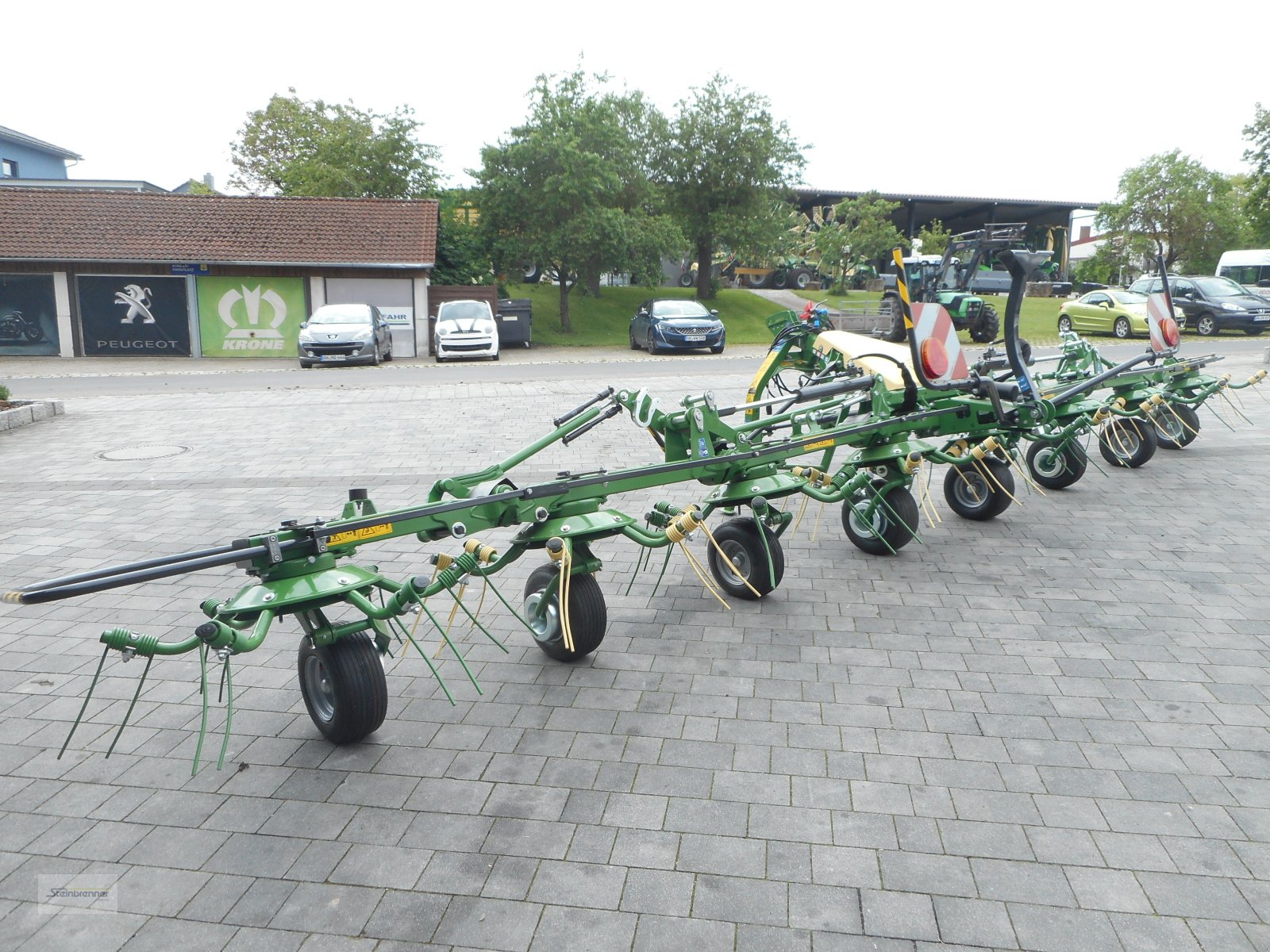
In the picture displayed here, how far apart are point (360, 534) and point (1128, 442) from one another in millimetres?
8961

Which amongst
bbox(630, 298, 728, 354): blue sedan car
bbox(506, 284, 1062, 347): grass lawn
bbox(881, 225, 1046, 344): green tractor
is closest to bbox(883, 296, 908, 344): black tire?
bbox(881, 225, 1046, 344): green tractor

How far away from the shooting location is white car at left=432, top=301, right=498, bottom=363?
24609 mm

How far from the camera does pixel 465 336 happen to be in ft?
81.1

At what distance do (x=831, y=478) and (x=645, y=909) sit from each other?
4.33 meters

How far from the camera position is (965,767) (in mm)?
4145

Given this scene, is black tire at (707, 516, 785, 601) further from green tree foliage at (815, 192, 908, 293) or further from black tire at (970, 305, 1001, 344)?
green tree foliage at (815, 192, 908, 293)

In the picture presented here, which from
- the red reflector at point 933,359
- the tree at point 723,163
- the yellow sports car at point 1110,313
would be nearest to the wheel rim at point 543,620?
the red reflector at point 933,359

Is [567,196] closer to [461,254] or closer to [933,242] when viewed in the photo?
[461,254]

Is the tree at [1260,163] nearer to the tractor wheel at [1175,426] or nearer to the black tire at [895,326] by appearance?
the black tire at [895,326]

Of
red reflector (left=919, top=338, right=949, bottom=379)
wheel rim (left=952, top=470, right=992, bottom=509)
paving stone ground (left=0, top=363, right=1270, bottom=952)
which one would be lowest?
paving stone ground (left=0, top=363, right=1270, bottom=952)

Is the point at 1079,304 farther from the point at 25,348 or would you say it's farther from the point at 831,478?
the point at 25,348

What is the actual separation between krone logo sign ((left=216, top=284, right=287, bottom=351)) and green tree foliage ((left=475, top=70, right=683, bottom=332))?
8481 mm

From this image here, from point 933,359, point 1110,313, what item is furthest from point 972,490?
point 1110,313

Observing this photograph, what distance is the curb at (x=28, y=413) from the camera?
1292 cm
